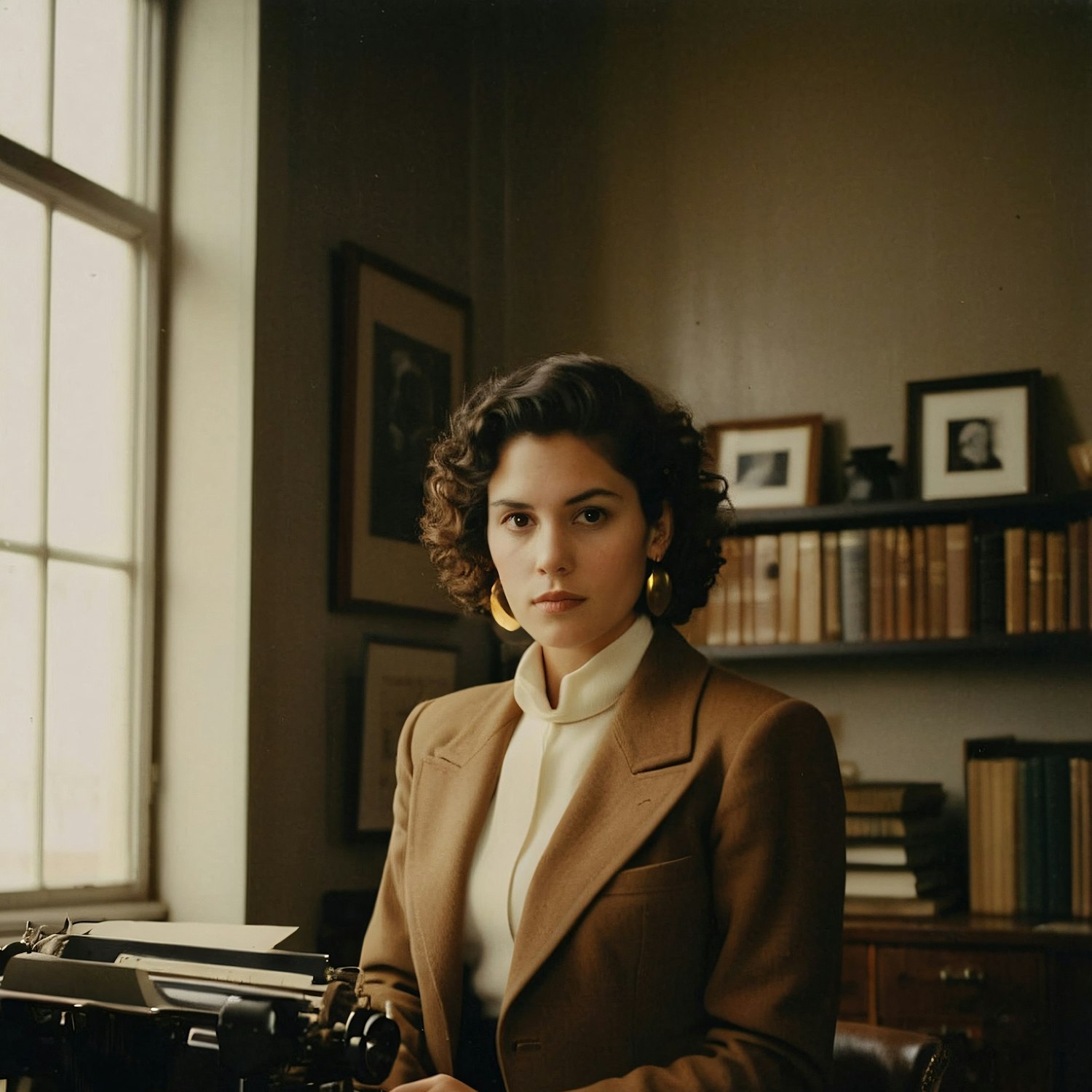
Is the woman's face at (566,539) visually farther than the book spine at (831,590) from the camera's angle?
No

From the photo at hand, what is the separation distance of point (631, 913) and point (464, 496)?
1.98 ft

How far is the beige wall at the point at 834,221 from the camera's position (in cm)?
359

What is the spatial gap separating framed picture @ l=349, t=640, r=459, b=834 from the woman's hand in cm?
189

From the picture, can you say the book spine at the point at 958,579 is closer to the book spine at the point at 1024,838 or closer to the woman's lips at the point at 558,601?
the book spine at the point at 1024,838

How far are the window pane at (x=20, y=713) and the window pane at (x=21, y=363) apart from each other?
11 cm

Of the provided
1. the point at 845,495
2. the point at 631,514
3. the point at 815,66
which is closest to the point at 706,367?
the point at 845,495

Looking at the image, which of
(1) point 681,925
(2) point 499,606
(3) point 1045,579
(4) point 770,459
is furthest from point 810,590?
(1) point 681,925

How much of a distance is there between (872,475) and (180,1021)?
8.40 ft

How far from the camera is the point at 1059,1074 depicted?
9.52 ft

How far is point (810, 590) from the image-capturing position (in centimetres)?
349

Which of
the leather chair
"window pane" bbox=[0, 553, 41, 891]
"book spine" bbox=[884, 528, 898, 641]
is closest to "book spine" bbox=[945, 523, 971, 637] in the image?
"book spine" bbox=[884, 528, 898, 641]

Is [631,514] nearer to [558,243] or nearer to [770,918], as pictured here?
[770,918]

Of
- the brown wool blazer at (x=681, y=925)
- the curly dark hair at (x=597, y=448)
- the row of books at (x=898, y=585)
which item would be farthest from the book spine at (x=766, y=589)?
the brown wool blazer at (x=681, y=925)

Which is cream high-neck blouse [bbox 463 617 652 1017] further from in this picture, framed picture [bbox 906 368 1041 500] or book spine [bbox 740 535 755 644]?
framed picture [bbox 906 368 1041 500]
